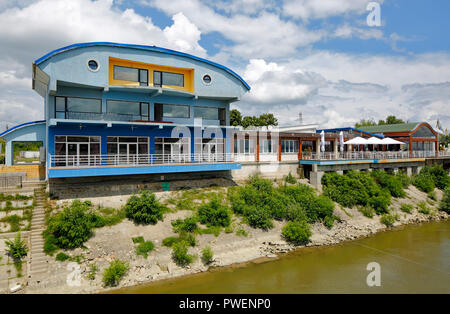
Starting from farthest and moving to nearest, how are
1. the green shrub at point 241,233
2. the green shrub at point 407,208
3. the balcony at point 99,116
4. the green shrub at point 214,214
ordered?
the green shrub at point 407,208 → the balcony at point 99,116 → the green shrub at point 214,214 → the green shrub at point 241,233

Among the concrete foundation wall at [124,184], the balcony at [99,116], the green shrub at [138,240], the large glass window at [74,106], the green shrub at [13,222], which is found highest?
the large glass window at [74,106]

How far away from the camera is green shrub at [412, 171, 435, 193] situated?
35.8 metres

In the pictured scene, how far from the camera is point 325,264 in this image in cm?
1870

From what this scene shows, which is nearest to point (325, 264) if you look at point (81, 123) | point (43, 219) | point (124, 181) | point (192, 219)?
point (192, 219)

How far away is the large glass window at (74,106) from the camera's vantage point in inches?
867

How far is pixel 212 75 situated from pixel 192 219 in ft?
45.6

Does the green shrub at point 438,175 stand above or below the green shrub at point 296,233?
above

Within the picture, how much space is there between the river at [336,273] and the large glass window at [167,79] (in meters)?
16.4

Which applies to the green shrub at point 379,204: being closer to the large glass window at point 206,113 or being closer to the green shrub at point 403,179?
the green shrub at point 403,179

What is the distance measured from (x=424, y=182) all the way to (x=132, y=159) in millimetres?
35075

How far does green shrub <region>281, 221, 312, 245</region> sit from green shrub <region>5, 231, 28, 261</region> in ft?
53.3

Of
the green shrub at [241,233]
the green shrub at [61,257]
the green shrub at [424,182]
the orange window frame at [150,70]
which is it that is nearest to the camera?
the green shrub at [61,257]

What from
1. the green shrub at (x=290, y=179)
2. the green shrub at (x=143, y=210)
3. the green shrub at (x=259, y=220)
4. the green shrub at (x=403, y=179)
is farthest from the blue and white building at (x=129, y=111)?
the green shrub at (x=403, y=179)

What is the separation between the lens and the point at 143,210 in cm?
1953
